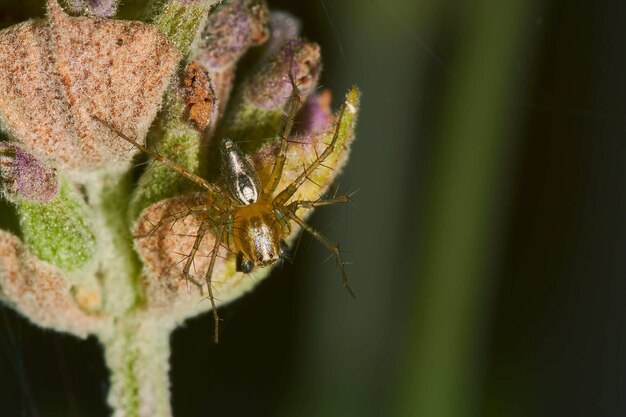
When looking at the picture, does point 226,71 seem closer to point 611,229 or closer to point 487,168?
point 487,168

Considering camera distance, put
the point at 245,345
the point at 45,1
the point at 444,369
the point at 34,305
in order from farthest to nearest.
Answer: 1. the point at 245,345
2. the point at 444,369
3. the point at 34,305
4. the point at 45,1

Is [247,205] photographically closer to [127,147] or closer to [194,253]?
[194,253]

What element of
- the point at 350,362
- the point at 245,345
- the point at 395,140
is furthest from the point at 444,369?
the point at 395,140

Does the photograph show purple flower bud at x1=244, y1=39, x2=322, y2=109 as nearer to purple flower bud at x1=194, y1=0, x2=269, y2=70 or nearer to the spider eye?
purple flower bud at x1=194, y1=0, x2=269, y2=70

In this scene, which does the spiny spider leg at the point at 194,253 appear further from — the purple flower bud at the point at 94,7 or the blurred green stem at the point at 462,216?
the blurred green stem at the point at 462,216

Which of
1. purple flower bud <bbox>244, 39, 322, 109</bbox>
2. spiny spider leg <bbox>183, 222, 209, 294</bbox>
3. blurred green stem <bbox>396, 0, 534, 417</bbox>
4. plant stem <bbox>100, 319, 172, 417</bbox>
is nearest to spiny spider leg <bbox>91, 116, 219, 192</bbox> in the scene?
spiny spider leg <bbox>183, 222, 209, 294</bbox>

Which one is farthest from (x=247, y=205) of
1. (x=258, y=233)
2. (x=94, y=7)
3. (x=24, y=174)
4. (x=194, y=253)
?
(x=94, y=7)
